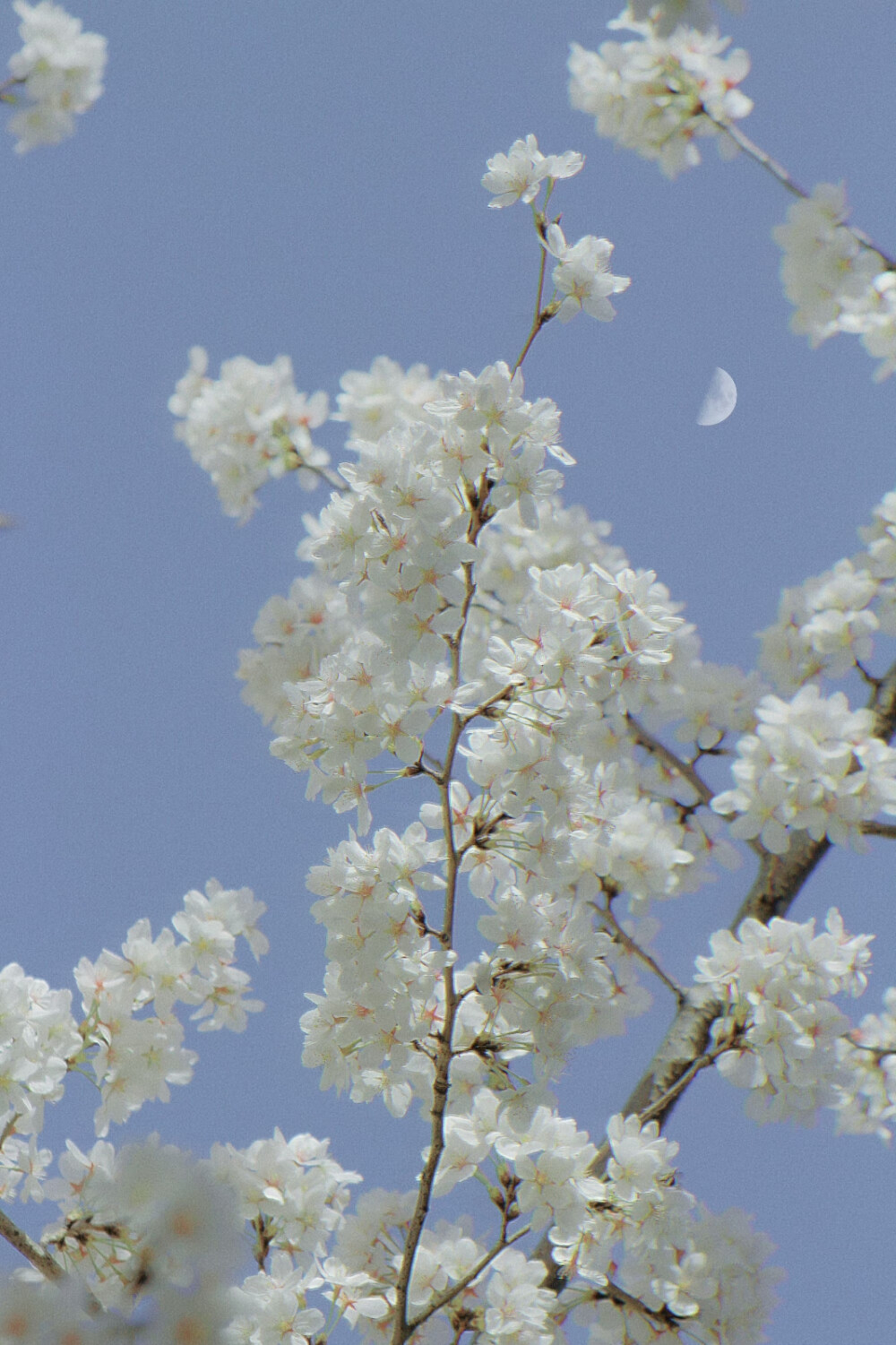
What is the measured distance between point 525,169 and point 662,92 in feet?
6.24

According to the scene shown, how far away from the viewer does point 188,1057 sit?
2.69m

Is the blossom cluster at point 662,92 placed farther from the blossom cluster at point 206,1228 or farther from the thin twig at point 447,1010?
the blossom cluster at point 206,1228

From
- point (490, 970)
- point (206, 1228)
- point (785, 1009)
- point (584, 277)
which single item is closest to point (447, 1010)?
point (490, 970)

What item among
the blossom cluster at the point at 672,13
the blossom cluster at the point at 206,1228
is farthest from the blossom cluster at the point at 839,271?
the blossom cluster at the point at 206,1228

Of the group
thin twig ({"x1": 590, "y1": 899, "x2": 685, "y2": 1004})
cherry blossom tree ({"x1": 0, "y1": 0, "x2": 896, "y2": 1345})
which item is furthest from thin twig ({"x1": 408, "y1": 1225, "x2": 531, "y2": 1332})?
thin twig ({"x1": 590, "y1": 899, "x2": 685, "y2": 1004})

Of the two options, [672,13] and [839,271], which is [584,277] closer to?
[672,13]

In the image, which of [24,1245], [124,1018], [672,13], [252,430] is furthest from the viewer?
[252,430]

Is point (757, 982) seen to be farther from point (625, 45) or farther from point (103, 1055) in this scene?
point (625, 45)

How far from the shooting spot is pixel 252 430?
13.7ft

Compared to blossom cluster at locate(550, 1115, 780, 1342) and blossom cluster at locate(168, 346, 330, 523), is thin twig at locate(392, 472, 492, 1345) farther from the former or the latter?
blossom cluster at locate(168, 346, 330, 523)

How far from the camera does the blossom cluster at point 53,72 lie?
440 centimetres

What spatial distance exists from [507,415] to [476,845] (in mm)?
783

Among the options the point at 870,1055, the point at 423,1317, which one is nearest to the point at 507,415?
the point at 423,1317

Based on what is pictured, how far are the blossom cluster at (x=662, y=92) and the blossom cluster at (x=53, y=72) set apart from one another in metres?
1.89
